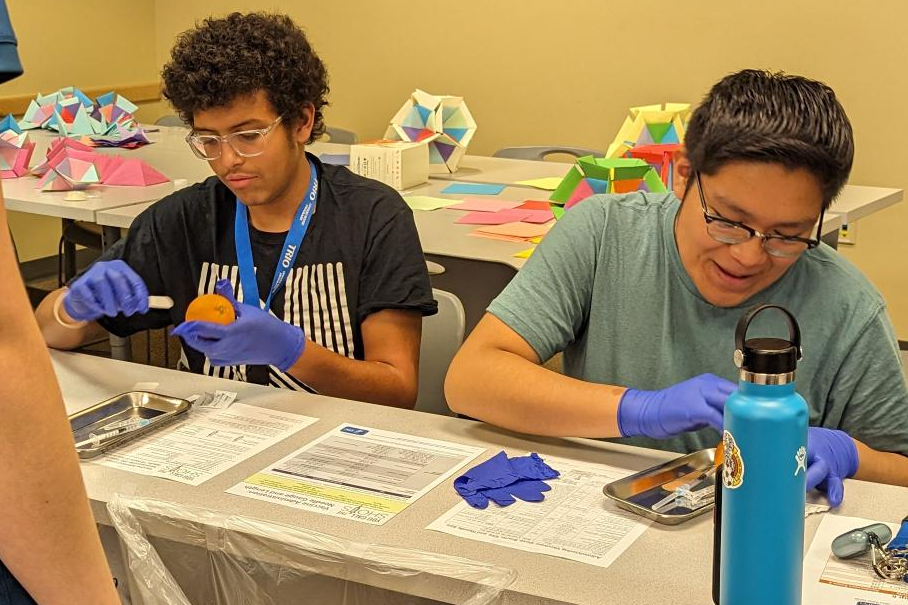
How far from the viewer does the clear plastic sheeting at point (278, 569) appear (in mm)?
1160

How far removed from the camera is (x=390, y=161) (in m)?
3.56

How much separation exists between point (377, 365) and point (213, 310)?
1.04ft

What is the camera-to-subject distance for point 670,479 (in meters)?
1.42

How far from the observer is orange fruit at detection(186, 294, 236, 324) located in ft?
5.85

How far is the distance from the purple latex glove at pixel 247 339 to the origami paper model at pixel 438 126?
204cm

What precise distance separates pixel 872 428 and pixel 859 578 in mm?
453

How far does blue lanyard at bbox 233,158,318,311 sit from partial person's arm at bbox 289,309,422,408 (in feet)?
0.59

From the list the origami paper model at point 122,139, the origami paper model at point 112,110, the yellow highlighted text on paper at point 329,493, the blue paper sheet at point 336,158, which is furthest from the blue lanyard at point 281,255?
the origami paper model at point 112,110

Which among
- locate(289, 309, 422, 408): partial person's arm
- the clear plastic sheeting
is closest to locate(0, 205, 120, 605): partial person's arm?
the clear plastic sheeting

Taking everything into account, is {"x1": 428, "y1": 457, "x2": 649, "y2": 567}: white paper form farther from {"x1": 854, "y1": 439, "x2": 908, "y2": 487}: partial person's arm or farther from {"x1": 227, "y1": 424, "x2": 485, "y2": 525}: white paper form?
{"x1": 854, "y1": 439, "x2": 908, "y2": 487}: partial person's arm

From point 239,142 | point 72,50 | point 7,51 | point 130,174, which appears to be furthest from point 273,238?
point 72,50

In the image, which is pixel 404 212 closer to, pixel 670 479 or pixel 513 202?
pixel 670 479

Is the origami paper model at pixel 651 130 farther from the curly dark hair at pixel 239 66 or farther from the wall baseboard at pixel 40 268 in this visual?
the wall baseboard at pixel 40 268

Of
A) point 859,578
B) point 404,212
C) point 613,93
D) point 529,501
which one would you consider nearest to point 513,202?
point 404,212
